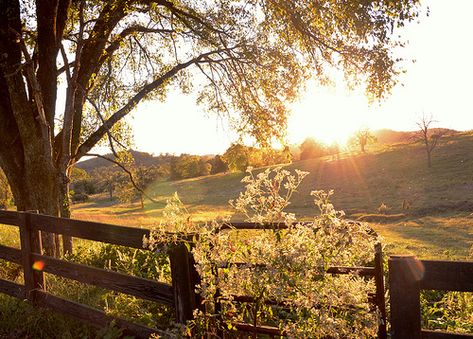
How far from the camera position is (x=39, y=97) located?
10.6 metres

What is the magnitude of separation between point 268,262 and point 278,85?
1029 centimetres

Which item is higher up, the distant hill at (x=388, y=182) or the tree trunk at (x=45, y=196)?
the tree trunk at (x=45, y=196)

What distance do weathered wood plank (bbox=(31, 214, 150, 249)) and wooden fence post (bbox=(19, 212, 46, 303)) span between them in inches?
5.3

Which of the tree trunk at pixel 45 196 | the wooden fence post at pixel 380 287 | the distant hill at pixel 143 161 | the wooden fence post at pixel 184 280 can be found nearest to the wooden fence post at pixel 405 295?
the wooden fence post at pixel 380 287

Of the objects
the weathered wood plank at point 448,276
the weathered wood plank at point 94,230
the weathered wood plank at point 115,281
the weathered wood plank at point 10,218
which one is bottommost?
the weathered wood plank at point 115,281

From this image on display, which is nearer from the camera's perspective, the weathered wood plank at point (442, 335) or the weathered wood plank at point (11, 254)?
the weathered wood plank at point (442, 335)

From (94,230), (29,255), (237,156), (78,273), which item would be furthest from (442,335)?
(237,156)

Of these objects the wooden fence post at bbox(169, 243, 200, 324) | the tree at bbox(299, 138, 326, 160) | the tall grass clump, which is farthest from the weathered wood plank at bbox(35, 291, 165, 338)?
the tree at bbox(299, 138, 326, 160)

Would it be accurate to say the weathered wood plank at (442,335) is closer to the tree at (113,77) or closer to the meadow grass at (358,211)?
the meadow grass at (358,211)

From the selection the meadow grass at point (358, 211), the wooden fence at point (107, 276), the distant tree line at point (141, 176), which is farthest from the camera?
the distant tree line at point (141, 176)

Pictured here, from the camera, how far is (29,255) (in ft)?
23.5

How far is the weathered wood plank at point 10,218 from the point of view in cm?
741

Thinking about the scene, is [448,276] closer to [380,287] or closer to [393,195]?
[380,287]

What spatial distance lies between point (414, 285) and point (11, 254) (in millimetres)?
6477
